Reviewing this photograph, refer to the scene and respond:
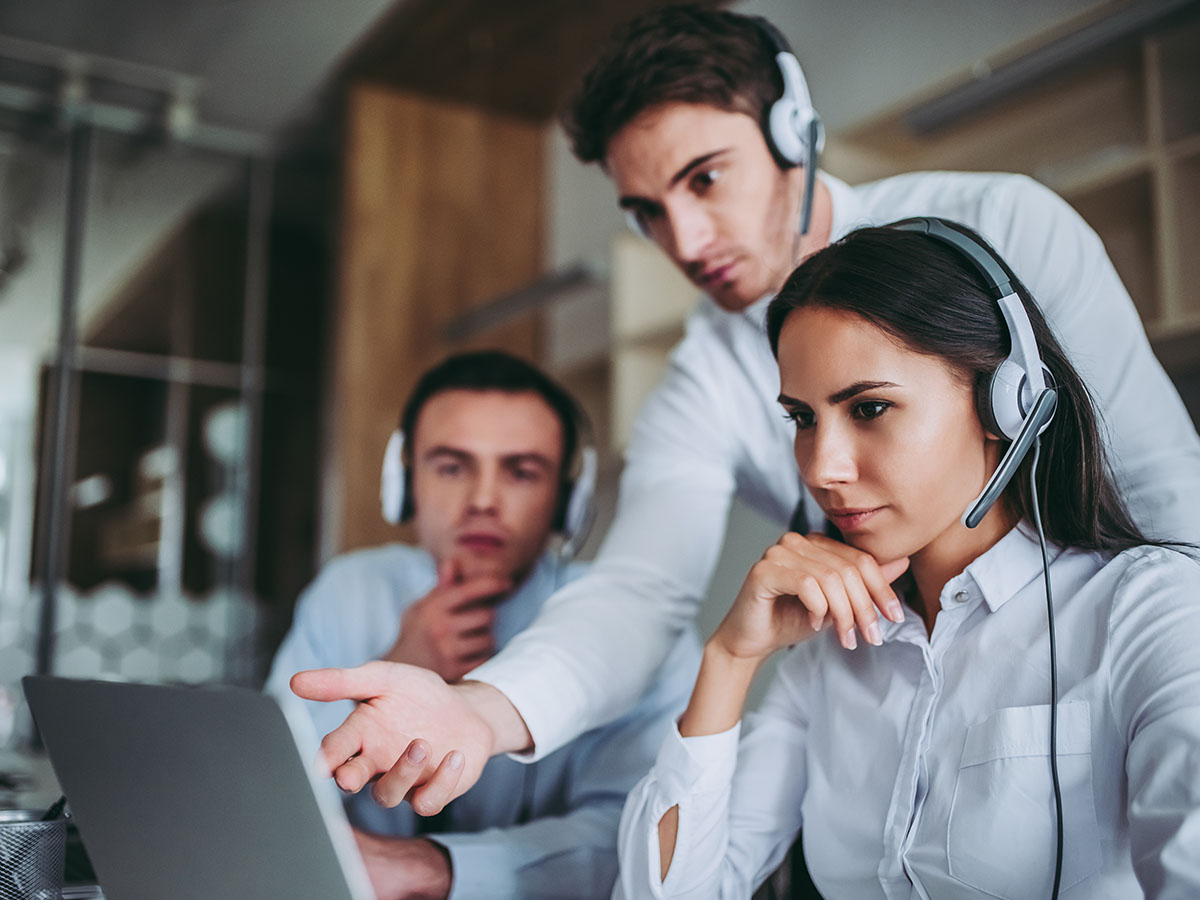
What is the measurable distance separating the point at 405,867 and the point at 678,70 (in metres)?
0.97

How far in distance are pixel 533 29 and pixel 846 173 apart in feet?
5.79

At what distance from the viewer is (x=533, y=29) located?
3.98 meters

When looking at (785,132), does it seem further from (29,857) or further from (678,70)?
(29,857)

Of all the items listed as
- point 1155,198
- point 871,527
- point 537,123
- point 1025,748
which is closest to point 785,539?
point 871,527

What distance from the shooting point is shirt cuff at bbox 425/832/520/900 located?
1.12 metres

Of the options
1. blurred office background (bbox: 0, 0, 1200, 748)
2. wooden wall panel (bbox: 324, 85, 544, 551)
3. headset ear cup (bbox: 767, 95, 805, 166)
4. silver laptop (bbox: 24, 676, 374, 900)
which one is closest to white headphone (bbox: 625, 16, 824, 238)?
headset ear cup (bbox: 767, 95, 805, 166)

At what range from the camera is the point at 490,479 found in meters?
1.74

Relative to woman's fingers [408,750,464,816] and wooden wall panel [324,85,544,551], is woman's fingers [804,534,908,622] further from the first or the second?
wooden wall panel [324,85,544,551]

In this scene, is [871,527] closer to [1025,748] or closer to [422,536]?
[1025,748]

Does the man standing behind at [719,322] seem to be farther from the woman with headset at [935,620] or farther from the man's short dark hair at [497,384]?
the man's short dark hair at [497,384]

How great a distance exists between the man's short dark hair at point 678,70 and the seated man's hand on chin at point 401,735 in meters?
0.79

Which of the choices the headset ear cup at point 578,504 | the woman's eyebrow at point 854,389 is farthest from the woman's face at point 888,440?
the headset ear cup at point 578,504

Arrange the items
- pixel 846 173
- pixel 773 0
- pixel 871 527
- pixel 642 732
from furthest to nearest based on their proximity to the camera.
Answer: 1. pixel 773 0
2. pixel 846 173
3. pixel 642 732
4. pixel 871 527

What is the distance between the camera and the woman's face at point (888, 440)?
94 cm
